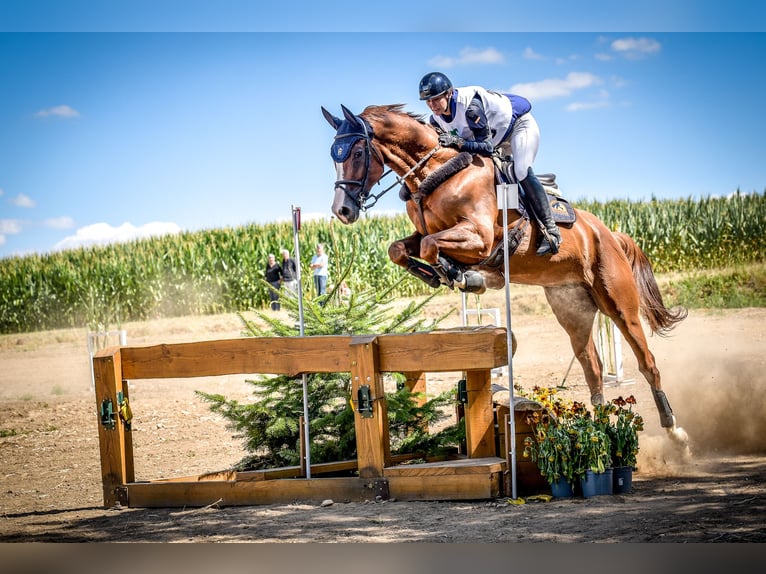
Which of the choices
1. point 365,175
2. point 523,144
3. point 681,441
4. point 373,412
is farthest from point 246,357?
point 681,441

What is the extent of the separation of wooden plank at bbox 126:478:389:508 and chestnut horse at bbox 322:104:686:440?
1.07m

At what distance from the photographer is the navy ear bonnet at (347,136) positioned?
4.07 metres

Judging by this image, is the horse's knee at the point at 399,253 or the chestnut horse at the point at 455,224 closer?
the chestnut horse at the point at 455,224

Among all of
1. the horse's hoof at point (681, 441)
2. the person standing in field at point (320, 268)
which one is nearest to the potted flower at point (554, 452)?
the horse's hoof at point (681, 441)

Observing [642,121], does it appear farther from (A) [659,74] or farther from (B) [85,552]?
(B) [85,552]

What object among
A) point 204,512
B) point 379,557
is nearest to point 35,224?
point 204,512

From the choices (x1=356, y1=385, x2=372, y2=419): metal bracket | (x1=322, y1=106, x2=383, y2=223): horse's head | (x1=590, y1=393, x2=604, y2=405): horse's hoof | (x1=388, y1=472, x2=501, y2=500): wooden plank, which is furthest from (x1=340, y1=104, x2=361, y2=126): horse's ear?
(x1=590, y1=393, x2=604, y2=405): horse's hoof

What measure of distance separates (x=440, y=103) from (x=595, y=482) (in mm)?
1921

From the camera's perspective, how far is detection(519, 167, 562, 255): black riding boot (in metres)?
4.31

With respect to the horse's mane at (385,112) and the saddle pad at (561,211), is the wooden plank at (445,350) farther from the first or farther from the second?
the horse's mane at (385,112)

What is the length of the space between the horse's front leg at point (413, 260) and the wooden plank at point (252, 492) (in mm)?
1024

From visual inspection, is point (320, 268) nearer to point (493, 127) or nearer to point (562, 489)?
point (493, 127)

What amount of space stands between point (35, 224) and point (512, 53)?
331cm

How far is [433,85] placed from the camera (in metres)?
4.04
